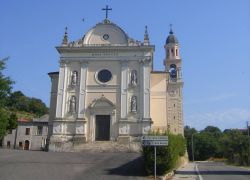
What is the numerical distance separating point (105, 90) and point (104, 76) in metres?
1.73

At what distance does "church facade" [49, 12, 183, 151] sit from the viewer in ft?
119

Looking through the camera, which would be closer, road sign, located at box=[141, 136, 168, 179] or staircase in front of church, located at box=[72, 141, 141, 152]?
road sign, located at box=[141, 136, 168, 179]

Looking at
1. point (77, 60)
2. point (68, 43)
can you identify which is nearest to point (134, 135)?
point (77, 60)

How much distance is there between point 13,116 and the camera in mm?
48719

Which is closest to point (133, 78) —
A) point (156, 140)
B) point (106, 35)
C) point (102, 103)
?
point (102, 103)

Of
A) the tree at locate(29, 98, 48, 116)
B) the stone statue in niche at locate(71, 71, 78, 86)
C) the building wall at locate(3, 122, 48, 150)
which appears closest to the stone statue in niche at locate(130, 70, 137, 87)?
the stone statue in niche at locate(71, 71, 78, 86)

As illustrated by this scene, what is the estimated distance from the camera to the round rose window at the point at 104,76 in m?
38.3

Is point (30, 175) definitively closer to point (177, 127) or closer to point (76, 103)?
point (76, 103)

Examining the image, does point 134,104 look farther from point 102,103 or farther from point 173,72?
point 173,72

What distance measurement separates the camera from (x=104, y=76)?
126 ft

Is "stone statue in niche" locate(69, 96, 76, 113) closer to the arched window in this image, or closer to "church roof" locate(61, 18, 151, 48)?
"church roof" locate(61, 18, 151, 48)

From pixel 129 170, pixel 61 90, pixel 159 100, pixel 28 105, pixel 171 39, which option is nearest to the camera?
pixel 129 170

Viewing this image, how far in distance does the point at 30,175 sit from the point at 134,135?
21147 millimetres

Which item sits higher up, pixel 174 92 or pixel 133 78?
pixel 174 92
